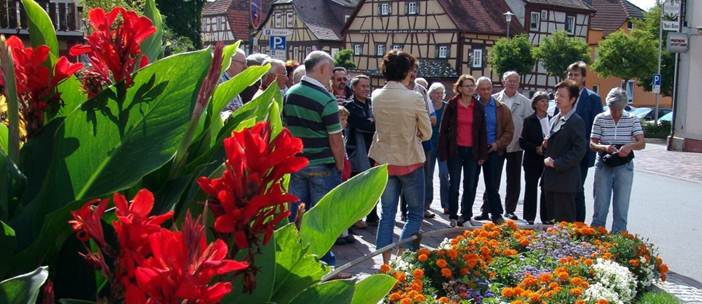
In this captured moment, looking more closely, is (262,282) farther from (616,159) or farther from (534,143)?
(534,143)

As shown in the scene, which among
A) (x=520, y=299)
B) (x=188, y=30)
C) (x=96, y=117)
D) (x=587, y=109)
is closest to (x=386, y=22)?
(x=188, y=30)

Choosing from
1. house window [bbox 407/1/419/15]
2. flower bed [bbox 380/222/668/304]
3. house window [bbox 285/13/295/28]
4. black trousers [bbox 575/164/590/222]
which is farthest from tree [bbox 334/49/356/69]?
flower bed [bbox 380/222/668/304]

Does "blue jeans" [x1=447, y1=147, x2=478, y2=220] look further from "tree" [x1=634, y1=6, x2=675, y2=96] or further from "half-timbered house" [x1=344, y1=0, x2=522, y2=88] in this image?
"half-timbered house" [x1=344, y1=0, x2=522, y2=88]

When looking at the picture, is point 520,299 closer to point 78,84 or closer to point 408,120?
point 408,120

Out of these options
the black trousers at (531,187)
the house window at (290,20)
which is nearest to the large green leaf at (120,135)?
the black trousers at (531,187)

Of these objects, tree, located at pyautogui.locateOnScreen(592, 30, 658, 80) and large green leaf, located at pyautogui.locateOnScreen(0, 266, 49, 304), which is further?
tree, located at pyautogui.locateOnScreen(592, 30, 658, 80)

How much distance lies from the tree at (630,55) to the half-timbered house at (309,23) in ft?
65.3

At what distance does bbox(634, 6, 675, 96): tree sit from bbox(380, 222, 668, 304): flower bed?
1212 inches

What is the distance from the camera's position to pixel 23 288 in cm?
78

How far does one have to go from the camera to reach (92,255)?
2.77 ft

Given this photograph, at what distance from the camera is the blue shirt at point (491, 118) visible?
8.20 metres

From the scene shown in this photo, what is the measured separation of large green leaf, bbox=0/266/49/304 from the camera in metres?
0.78

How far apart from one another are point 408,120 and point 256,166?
16.0 ft

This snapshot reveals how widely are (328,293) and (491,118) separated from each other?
7279 mm
